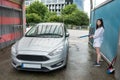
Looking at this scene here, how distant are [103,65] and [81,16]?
5363cm

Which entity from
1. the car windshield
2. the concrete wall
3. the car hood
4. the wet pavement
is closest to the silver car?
the car hood

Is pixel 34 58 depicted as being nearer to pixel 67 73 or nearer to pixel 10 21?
pixel 67 73

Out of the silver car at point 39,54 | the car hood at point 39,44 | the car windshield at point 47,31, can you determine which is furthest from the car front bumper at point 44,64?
the car windshield at point 47,31

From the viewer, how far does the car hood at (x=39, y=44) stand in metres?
5.97

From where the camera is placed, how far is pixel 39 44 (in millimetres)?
6281

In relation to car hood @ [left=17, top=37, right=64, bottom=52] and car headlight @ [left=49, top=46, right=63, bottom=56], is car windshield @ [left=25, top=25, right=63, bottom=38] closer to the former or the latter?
car hood @ [left=17, top=37, right=64, bottom=52]

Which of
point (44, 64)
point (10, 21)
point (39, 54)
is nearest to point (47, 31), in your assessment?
point (39, 54)

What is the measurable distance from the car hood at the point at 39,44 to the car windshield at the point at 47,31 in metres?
0.40

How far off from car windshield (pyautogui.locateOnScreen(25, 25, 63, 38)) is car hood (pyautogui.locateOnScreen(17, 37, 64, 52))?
1.33 feet

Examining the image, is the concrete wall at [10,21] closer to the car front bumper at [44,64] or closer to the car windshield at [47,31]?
the car windshield at [47,31]

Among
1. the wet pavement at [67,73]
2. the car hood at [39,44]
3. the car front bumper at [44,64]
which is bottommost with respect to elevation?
the wet pavement at [67,73]

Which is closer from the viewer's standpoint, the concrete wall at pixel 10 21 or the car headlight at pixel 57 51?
the car headlight at pixel 57 51

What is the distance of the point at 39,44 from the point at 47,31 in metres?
1.23

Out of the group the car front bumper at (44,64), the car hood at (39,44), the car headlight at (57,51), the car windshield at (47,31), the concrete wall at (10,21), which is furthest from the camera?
the concrete wall at (10,21)
